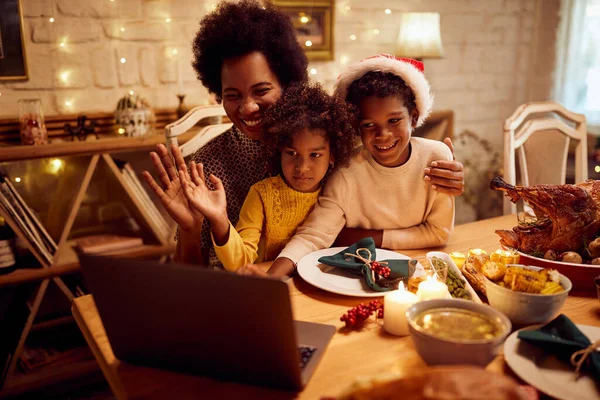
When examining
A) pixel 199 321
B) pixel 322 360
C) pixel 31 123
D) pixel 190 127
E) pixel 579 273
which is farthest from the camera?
pixel 31 123

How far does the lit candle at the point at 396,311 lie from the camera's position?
89 cm

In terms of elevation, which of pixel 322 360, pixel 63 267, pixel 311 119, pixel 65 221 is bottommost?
pixel 63 267

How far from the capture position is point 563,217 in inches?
43.3

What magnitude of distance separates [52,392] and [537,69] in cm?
355

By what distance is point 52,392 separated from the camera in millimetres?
2141

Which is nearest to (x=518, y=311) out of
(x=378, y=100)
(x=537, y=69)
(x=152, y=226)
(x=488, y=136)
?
(x=378, y=100)

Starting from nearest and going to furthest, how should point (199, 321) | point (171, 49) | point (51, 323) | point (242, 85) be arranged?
1. point (199, 321)
2. point (242, 85)
3. point (51, 323)
4. point (171, 49)

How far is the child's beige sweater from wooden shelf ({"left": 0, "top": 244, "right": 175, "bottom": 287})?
1176mm

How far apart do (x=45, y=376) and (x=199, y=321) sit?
5.78ft

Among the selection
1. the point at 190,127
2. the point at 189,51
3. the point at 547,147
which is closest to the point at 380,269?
the point at 190,127

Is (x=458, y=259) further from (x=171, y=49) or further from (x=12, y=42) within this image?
(x=12, y=42)

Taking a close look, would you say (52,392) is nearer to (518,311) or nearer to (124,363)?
(124,363)

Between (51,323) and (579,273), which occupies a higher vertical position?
(579,273)

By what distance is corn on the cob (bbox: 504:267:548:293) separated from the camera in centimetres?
89
